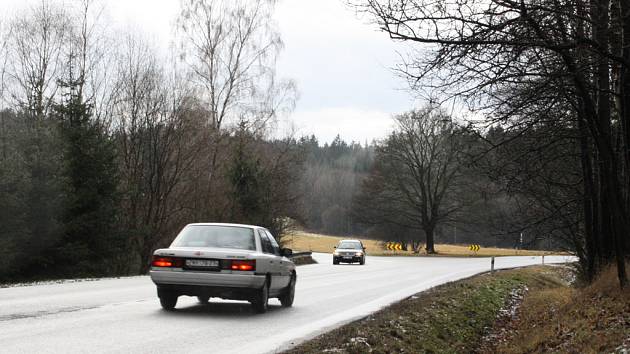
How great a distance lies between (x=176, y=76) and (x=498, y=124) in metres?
27.3

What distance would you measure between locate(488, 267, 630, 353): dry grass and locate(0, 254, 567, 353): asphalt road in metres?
3.10

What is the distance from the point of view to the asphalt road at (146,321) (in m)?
8.74

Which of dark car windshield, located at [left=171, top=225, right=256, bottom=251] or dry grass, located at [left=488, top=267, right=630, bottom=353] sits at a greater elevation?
dark car windshield, located at [left=171, top=225, right=256, bottom=251]

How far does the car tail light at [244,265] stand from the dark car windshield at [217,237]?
28.4 inches

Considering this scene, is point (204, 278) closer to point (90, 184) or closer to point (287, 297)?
point (287, 297)

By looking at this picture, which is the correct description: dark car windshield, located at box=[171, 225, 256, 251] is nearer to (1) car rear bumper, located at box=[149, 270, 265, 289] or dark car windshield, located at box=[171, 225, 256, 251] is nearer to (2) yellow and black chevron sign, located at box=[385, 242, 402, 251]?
(1) car rear bumper, located at box=[149, 270, 265, 289]

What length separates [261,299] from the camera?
41.5 feet

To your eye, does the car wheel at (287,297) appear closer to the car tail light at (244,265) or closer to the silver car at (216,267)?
the silver car at (216,267)

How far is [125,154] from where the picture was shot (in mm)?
35812

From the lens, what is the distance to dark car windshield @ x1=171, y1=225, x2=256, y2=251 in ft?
42.2

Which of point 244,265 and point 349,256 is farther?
point 349,256

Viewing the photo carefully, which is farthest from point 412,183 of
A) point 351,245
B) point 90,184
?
point 90,184

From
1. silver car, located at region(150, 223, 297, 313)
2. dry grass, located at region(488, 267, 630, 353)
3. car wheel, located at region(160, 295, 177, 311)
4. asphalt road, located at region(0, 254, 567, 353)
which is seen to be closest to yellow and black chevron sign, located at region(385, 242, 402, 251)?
asphalt road, located at region(0, 254, 567, 353)

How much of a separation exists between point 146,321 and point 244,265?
1.92m
